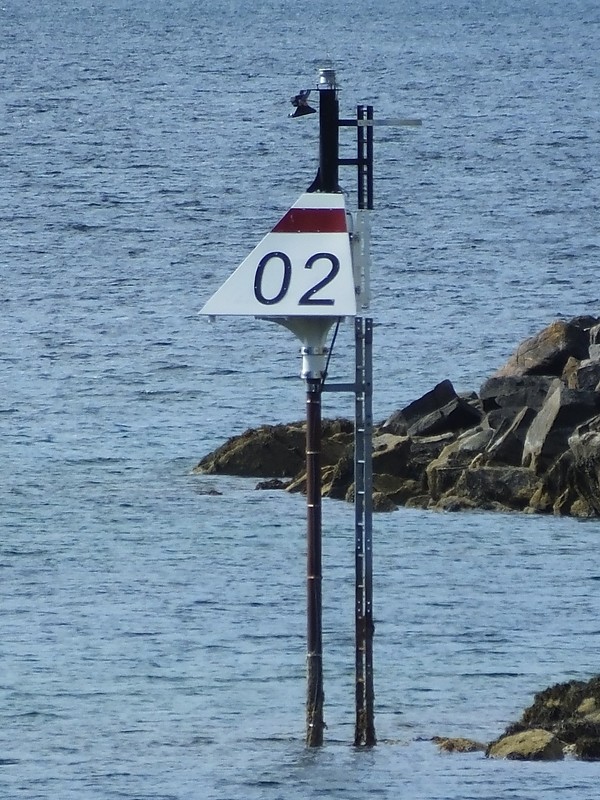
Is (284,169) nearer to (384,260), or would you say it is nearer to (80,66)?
(384,260)

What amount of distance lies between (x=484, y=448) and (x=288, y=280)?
515 inches

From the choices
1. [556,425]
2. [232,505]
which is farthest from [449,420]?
[232,505]

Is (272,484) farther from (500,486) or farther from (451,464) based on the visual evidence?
(500,486)

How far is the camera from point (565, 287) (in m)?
55.3

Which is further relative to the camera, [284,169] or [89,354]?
[284,169]

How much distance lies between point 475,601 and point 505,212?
154ft

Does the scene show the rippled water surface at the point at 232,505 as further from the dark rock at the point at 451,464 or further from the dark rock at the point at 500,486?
the dark rock at the point at 451,464

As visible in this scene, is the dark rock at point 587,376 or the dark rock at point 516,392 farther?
the dark rock at point 516,392

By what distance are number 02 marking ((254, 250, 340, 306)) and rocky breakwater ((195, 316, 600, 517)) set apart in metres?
11.1

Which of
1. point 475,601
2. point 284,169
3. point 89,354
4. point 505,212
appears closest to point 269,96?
point 284,169

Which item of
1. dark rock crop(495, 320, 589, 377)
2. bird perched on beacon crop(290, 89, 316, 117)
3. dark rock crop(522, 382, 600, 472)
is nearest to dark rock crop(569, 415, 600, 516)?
dark rock crop(522, 382, 600, 472)

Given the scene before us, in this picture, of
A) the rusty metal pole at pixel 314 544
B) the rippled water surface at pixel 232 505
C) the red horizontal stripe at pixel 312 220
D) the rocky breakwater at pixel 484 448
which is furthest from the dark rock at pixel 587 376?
the red horizontal stripe at pixel 312 220

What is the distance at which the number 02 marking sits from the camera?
18.7m

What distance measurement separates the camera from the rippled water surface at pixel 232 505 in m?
20.8
